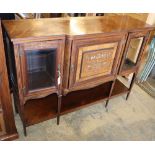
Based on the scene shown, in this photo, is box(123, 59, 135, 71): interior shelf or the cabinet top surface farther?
box(123, 59, 135, 71): interior shelf

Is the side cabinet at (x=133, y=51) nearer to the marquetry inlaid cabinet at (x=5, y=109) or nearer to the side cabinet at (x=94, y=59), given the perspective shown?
the side cabinet at (x=94, y=59)

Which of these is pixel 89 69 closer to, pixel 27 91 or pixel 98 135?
pixel 27 91

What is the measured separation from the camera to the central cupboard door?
4.26 feet

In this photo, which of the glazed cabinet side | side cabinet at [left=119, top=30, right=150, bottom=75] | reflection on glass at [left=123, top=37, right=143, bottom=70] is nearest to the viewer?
the glazed cabinet side

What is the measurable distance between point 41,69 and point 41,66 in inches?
1.1

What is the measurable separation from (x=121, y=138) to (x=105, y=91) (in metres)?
0.54

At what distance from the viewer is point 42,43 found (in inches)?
44.4

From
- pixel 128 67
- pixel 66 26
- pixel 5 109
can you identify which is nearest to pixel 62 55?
pixel 66 26

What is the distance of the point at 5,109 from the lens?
4.35 ft

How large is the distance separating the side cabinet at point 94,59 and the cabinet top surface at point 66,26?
0.07 m

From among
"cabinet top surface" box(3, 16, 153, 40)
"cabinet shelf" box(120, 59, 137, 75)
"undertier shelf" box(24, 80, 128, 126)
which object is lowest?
"undertier shelf" box(24, 80, 128, 126)

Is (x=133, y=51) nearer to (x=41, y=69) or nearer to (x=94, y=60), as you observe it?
(x=94, y=60)

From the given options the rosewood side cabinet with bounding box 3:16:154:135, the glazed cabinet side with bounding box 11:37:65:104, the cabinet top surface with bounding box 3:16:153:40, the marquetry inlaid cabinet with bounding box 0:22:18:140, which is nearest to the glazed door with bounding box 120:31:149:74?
the rosewood side cabinet with bounding box 3:16:154:135

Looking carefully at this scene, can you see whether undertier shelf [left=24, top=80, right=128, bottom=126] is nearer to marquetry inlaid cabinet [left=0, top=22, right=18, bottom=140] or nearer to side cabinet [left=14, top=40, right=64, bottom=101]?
marquetry inlaid cabinet [left=0, top=22, right=18, bottom=140]
